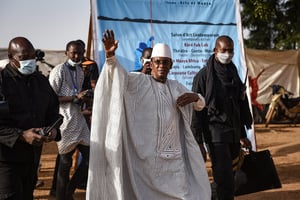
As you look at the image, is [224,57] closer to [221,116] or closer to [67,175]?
[221,116]

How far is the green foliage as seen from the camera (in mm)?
15595

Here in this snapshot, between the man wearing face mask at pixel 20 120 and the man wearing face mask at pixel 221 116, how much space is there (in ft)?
5.49

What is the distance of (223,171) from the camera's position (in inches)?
175

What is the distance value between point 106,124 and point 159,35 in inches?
162

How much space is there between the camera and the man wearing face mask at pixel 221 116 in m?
4.48

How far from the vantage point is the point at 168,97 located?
12.2 ft

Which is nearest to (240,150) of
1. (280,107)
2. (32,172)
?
(32,172)

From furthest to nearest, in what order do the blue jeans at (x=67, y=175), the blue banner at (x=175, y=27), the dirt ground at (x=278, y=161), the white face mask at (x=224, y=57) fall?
1. the blue banner at (x=175, y=27)
2. the dirt ground at (x=278, y=161)
3. the blue jeans at (x=67, y=175)
4. the white face mask at (x=224, y=57)

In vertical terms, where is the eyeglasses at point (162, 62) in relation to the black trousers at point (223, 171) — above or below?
above

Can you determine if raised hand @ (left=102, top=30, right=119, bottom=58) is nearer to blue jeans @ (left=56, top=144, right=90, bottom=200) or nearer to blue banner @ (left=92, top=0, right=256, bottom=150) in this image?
blue jeans @ (left=56, top=144, right=90, bottom=200)

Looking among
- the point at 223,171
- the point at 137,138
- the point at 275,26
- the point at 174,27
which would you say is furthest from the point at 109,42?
the point at 275,26

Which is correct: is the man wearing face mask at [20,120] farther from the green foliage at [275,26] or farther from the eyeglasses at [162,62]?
the green foliage at [275,26]

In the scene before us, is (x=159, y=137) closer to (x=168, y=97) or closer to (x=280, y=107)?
(x=168, y=97)

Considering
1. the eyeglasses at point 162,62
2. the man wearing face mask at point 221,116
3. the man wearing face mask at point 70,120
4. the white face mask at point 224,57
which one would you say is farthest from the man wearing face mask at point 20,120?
the white face mask at point 224,57
